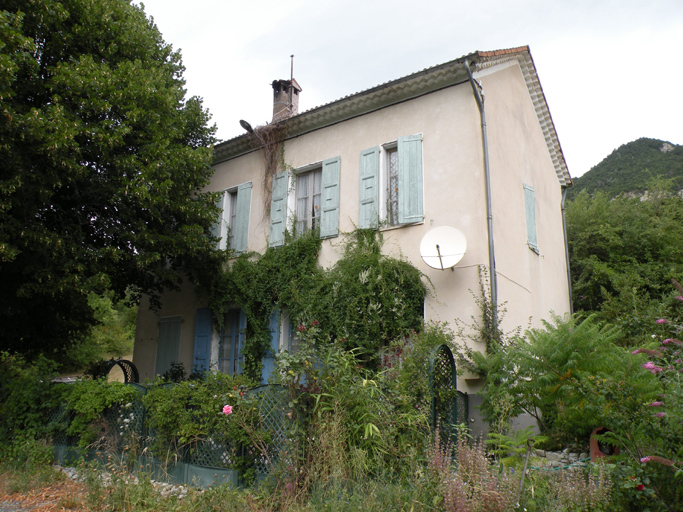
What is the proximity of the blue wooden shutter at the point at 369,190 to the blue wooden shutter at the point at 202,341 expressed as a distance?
399 cm

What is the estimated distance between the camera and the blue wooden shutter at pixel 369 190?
30.1ft

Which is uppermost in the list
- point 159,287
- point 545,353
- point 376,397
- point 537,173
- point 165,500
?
point 537,173

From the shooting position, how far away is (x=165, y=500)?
16.3ft

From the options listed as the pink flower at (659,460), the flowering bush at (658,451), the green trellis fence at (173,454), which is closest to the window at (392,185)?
the green trellis fence at (173,454)

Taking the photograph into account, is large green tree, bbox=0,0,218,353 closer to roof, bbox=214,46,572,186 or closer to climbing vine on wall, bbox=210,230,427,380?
climbing vine on wall, bbox=210,230,427,380

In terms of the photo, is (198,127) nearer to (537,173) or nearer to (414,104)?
(414,104)

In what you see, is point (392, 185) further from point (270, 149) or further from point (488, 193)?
point (270, 149)

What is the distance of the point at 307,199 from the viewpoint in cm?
1040

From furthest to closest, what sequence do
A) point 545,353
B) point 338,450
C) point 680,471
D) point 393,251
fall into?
point 393,251, point 545,353, point 338,450, point 680,471

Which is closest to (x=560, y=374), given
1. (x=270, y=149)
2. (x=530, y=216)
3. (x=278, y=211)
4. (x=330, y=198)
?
(x=530, y=216)

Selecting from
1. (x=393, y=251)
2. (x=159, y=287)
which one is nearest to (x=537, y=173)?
(x=393, y=251)

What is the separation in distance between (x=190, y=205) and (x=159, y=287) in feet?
8.06

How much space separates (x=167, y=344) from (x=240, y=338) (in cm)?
227

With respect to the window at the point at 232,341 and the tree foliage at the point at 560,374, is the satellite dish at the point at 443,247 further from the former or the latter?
the window at the point at 232,341
